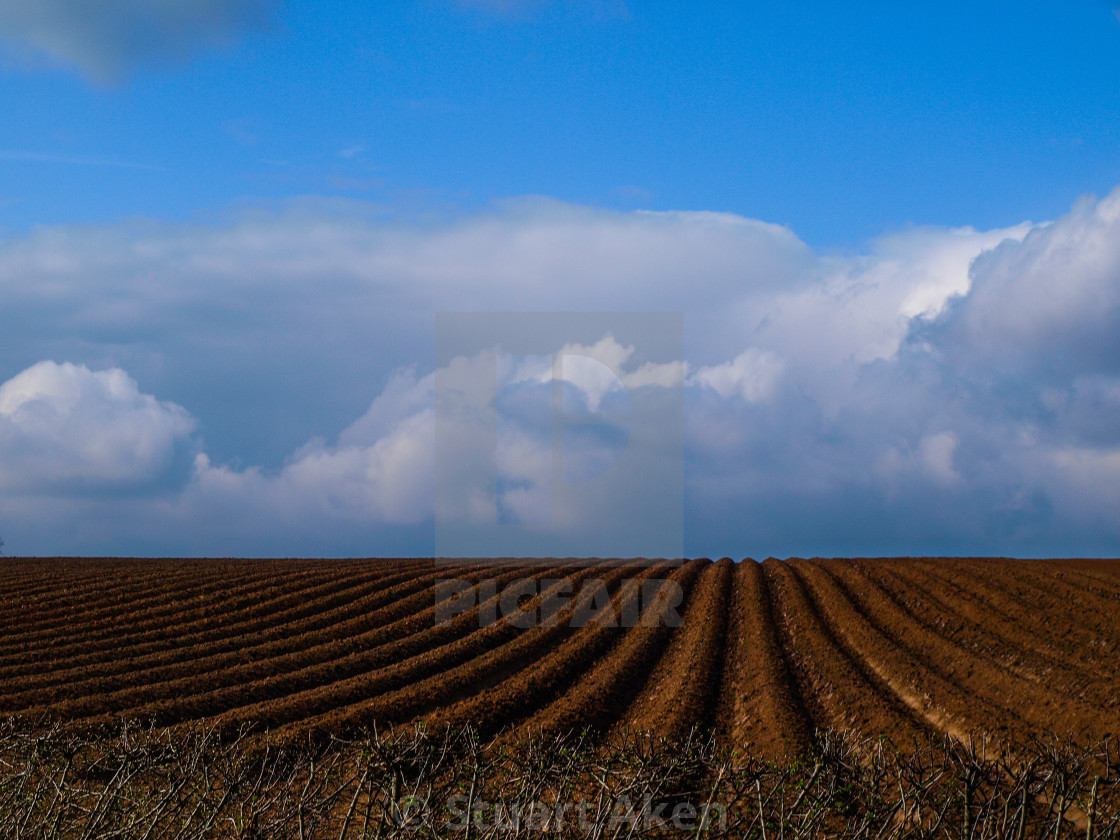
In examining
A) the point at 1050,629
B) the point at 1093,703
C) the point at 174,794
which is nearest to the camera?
the point at 174,794

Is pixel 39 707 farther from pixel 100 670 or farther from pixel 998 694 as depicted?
pixel 998 694

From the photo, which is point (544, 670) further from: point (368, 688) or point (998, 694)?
point (998, 694)

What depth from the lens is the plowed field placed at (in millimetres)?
15062

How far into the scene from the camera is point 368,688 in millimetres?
17219

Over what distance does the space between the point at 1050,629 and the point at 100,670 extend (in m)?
22.1

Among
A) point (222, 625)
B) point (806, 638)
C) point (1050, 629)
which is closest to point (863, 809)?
point (806, 638)

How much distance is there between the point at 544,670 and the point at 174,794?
40.2ft

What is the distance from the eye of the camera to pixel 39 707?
15953 millimetres

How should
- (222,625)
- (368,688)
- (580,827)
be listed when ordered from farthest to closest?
(222,625) < (368,688) < (580,827)

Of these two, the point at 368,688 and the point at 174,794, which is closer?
the point at 174,794

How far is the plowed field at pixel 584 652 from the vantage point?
15.1 metres

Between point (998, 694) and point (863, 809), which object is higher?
point (863, 809)

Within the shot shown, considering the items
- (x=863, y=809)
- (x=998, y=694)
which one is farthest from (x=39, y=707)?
(x=998, y=694)

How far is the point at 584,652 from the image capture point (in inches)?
779
